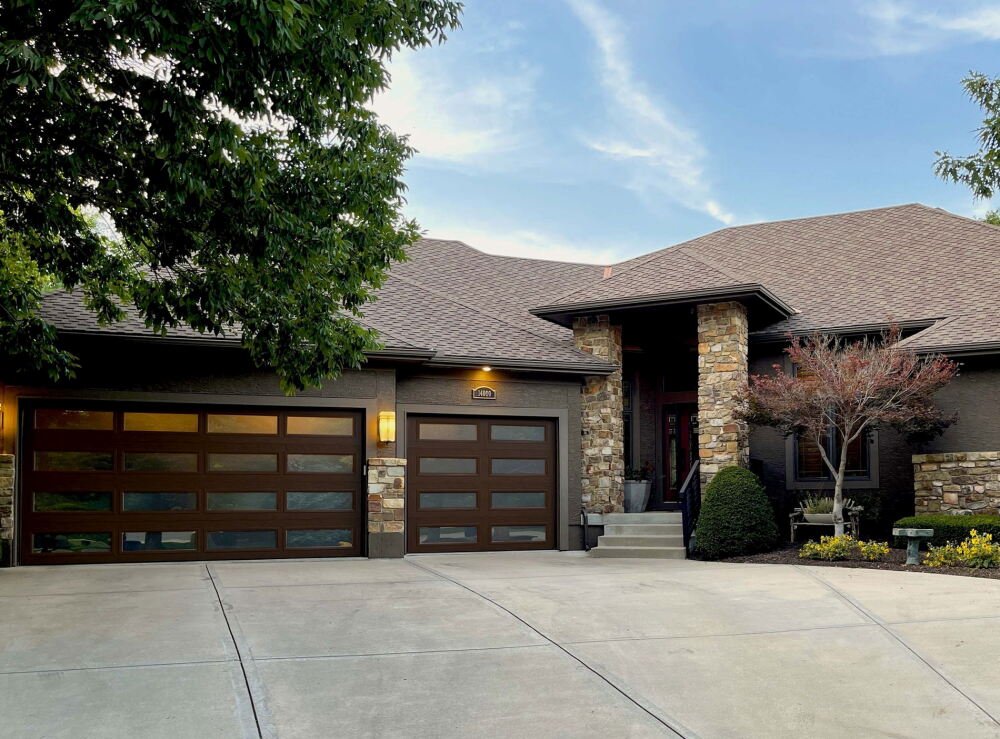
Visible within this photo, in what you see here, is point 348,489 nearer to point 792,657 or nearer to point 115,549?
point 115,549

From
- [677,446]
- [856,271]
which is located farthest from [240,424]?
[856,271]

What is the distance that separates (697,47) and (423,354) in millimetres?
15918

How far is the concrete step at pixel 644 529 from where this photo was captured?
47.9 feet

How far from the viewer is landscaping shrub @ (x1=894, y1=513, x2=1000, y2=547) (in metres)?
12.6

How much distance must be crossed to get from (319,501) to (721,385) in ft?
20.6

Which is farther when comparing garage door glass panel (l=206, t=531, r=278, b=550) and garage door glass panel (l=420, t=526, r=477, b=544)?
garage door glass panel (l=420, t=526, r=477, b=544)

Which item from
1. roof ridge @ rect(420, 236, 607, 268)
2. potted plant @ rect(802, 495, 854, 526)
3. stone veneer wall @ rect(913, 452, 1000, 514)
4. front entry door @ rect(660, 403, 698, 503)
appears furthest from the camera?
roof ridge @ rect(420, 236, 607, 268)

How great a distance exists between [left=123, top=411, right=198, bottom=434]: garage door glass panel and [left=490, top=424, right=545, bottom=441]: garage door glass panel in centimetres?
451

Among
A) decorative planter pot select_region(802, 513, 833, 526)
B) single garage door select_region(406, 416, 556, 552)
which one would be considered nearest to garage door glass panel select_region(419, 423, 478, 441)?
single garage door select_region(406, 416, 556, 552)

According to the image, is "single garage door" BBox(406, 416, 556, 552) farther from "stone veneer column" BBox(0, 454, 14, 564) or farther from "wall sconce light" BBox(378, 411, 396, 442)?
"stone veneer column" BBox(0, 454, 14, 564)

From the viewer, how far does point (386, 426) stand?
13656mm

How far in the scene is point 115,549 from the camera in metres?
12.7

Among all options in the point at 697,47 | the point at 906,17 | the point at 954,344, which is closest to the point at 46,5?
the point at 954,344

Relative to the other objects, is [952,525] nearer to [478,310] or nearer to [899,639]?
[899,639]
